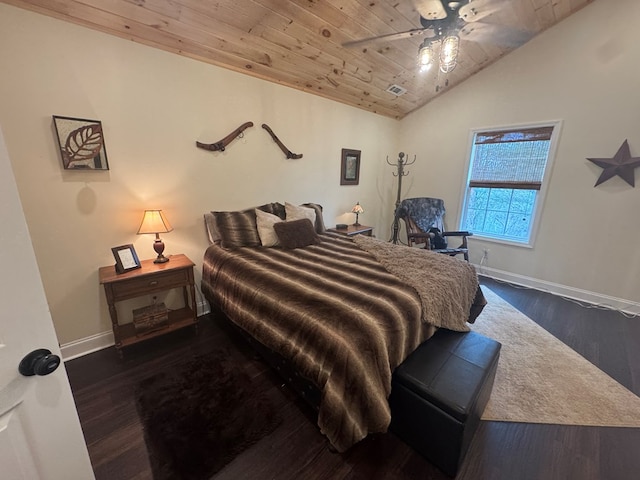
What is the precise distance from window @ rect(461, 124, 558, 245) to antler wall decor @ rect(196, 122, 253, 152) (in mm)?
3278

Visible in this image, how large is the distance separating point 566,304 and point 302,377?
339cm

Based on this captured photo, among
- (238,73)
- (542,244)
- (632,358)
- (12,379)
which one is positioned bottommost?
(632,358)

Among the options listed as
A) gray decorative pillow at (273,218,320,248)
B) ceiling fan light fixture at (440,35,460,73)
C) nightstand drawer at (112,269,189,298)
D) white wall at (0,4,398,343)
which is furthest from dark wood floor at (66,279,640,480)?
ceiling fan light fixture at (440,35,460,73)

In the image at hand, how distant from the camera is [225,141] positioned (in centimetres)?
270

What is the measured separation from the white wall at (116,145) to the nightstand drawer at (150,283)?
0.39m

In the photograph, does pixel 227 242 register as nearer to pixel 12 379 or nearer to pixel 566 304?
pixel 12 379

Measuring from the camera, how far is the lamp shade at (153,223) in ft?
7.07

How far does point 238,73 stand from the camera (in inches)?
107

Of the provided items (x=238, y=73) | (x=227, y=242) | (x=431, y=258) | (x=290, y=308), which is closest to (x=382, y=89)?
(x=238, y=73)

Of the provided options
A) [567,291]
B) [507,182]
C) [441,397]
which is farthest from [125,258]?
[567,291]

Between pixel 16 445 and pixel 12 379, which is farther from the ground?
pixel 12 379

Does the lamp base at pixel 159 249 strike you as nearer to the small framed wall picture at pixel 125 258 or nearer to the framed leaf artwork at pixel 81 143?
the small framed wall picture at pixel 125 258

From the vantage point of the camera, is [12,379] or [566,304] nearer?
[12,379]

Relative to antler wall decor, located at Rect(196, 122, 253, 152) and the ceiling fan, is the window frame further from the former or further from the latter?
antler wall decor, located at Rect(196, 122, 253, 152)
